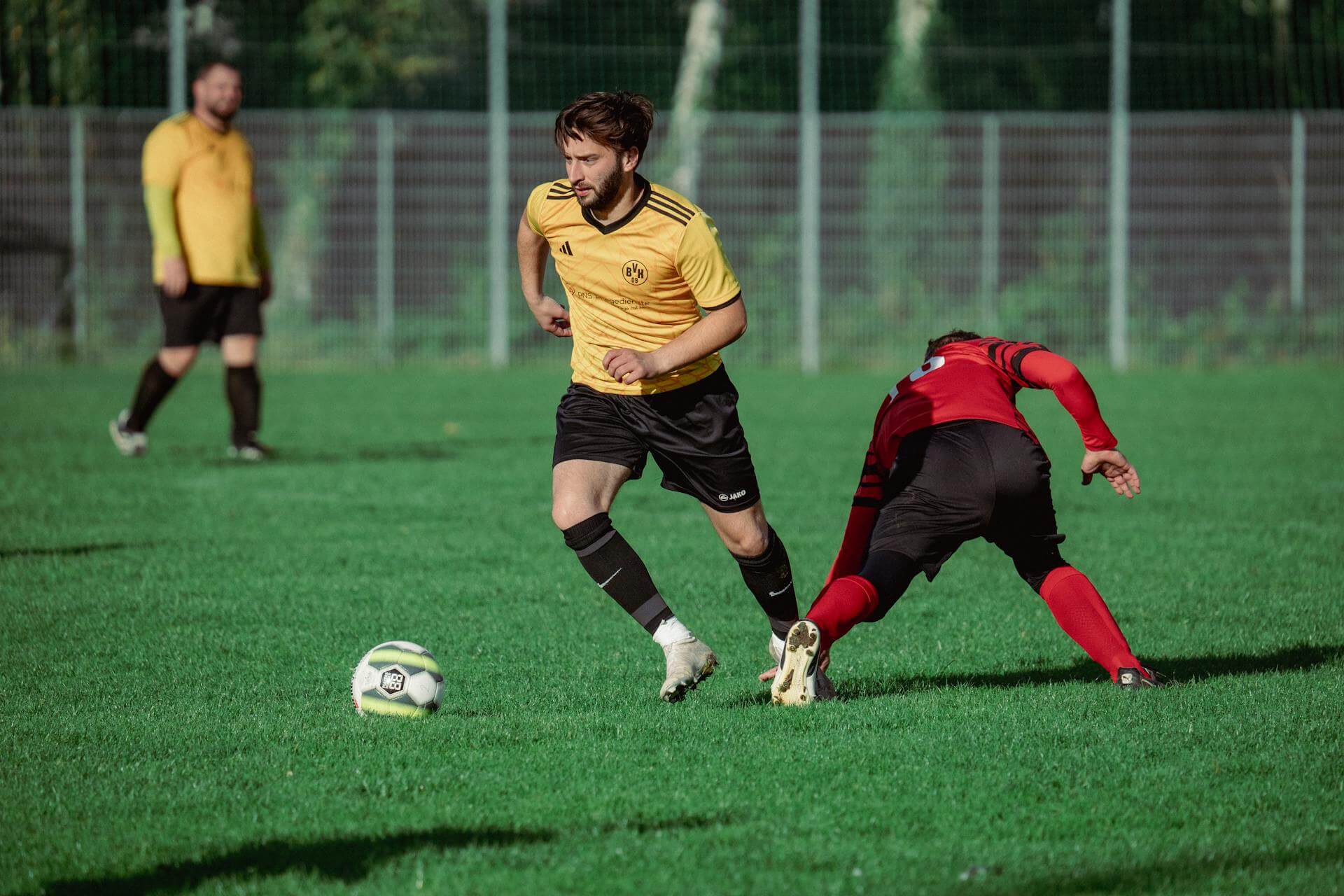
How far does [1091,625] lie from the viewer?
4.90 meters

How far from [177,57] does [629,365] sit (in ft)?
60.4

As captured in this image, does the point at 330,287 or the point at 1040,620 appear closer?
the point at 1040,620

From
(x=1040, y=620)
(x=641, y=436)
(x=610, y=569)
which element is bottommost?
(x=1040, y=620)

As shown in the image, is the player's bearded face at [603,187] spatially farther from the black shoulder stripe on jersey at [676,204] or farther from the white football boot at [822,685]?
the white football boot at [822,685]

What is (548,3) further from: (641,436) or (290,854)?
(290,854)

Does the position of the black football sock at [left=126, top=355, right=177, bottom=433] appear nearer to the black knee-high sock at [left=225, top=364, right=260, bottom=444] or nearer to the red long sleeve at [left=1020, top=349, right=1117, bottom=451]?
the black knee-high sock at [left=225, top=364, right=260, bottom=444]

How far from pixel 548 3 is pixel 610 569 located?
64.2 feet

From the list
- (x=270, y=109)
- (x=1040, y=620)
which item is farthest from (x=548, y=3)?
(x=1040, y=620)

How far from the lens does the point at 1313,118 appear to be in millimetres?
21484

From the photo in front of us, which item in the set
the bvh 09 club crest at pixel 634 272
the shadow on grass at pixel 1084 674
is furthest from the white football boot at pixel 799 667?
the bvh 09 club crest at pixel 634 272

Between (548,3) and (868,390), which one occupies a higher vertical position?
(548,3)

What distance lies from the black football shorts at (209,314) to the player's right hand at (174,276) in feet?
0.54

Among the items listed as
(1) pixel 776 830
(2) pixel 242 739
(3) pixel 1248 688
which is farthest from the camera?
(3) pixel 1248 688

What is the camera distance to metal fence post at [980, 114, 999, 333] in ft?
70.5
